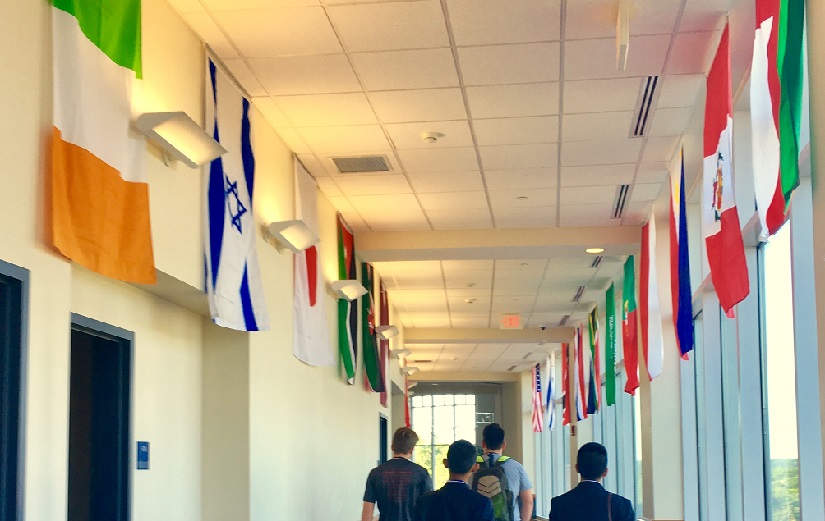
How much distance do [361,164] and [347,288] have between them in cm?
149

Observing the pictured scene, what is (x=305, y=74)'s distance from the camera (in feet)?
21.0

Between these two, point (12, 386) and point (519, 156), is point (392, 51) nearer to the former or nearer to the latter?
point (519, 156)

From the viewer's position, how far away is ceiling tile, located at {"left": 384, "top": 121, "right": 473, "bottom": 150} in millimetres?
7422

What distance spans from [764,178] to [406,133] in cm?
364

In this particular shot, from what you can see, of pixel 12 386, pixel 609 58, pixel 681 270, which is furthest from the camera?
pixel 681 270

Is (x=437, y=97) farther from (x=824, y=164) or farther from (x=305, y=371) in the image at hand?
(x=824, y=164)

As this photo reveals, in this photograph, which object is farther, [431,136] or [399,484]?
[431,136]

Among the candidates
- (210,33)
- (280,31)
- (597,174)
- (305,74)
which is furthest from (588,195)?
(210,33)

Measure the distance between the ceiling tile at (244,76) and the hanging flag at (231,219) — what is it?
62 millimetres

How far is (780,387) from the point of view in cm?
599

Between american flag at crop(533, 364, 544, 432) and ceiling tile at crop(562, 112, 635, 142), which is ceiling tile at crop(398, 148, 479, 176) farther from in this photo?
american flag at crop(533, 364, 544, 432)

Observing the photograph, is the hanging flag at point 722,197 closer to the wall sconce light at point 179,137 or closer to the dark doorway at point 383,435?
the wall sconce light at point 179,137

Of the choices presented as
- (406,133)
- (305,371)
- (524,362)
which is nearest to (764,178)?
(406,133)

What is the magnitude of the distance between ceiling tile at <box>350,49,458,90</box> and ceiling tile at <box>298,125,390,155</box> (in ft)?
2.98
